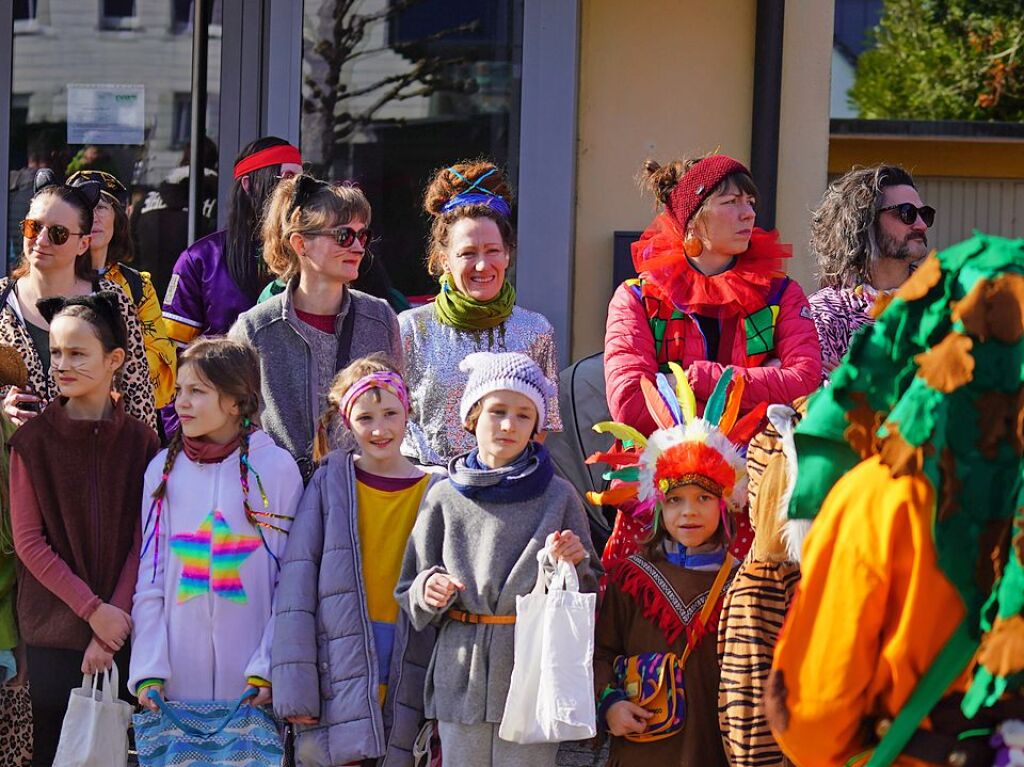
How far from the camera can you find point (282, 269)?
4.86 m

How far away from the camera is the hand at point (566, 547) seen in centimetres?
402

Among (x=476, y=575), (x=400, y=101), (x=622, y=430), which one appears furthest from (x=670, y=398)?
(x=400, y=101)

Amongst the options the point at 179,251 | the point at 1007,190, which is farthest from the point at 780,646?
the point at 1007,190

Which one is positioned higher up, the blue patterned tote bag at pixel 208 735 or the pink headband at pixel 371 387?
the pink headband at pixel 371 387

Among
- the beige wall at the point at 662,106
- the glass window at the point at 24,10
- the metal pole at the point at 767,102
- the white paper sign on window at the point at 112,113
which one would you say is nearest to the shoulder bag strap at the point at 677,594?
the beige wall at the point at 662,106

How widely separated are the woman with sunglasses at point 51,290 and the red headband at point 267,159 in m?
0.62

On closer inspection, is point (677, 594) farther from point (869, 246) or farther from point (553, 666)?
point (869, 246)

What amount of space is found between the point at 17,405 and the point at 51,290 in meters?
0.42

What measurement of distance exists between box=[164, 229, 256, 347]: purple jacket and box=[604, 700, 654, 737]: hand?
75.2 inches

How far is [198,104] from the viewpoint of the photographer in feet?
21.7

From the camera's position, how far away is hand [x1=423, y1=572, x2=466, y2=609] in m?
4.02

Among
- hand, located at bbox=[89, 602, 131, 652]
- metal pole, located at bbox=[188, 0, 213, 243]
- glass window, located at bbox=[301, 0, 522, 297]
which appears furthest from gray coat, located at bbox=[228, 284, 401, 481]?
metal pole, located at bbox=[188, 0, 213, 243]

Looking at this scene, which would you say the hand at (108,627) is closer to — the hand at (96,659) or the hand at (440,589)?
the hand at (96,659)

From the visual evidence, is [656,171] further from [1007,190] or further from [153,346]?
[1007,190]
